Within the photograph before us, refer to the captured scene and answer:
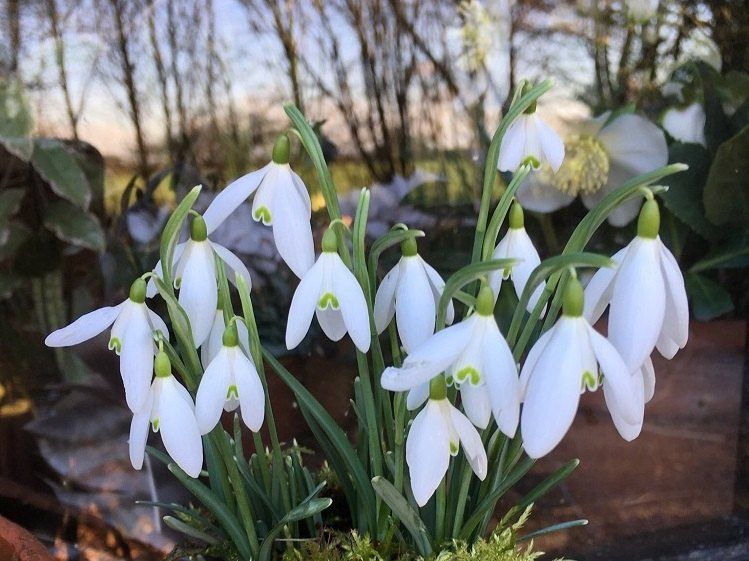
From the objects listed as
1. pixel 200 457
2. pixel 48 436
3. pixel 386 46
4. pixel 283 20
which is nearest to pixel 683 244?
pixel 386 46

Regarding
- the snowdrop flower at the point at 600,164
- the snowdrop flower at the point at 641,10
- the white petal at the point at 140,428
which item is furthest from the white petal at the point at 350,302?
the snowdrop flower at the point at 641,10

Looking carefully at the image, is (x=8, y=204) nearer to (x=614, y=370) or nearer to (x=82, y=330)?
(x=82, y=330)

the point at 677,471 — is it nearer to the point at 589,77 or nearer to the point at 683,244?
the point at 683,244

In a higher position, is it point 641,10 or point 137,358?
point 641,10

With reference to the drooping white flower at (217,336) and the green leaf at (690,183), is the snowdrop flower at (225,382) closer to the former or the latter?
the drooping white flower at (217,336)

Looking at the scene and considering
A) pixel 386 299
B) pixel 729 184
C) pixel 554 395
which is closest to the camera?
pixel 554 395

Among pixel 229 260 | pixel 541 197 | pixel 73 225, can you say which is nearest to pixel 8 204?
pixel 73 225
